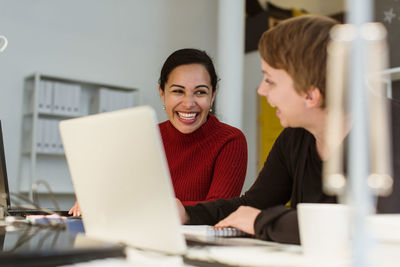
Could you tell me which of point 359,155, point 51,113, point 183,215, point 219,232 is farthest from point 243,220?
point 51,113

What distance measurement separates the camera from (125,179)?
83cm

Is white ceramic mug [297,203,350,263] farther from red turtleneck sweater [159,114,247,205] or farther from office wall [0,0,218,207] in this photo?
office wall [0,0,218,207]

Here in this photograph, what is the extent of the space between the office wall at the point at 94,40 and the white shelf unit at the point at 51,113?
0.08 meters

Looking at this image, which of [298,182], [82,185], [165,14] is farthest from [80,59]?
[82,185]

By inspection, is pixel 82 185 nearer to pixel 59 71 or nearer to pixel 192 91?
pixel 192 91

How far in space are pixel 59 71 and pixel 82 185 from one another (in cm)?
357

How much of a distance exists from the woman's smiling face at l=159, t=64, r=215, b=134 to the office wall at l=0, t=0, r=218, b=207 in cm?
227

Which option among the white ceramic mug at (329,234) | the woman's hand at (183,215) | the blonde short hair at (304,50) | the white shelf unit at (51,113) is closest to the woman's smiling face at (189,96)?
the woman's hand at (183,215)

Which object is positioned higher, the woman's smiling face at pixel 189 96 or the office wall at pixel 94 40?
the office wall at pixel 94 40

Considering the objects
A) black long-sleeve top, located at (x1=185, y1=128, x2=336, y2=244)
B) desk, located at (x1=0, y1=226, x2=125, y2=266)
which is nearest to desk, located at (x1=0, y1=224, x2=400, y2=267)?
desk, located at (x1=0, y1=226, x2=125, y2=266)

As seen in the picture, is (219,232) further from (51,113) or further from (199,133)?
(51,113)

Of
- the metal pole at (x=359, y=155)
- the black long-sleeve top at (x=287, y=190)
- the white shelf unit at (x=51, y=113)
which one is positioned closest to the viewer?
the metal pole at (x=359, y=155)

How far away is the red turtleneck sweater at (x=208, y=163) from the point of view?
1.94m

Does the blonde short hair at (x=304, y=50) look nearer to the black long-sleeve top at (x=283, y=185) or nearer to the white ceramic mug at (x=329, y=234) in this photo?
the black long-sleeve top at (x=283, y=185)
